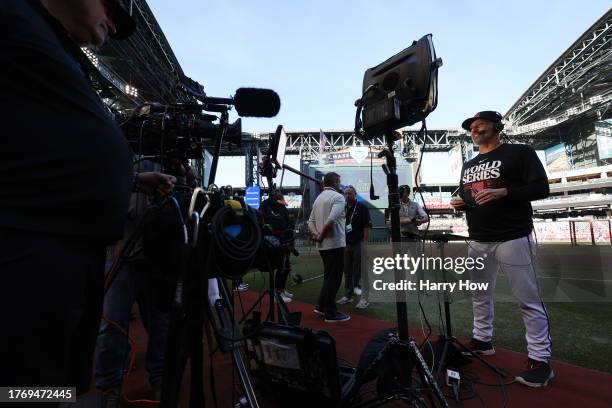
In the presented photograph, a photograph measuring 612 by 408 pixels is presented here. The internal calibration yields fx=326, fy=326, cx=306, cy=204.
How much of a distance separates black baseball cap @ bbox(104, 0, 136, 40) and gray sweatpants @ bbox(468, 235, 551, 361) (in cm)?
274

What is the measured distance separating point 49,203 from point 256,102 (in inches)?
36.2

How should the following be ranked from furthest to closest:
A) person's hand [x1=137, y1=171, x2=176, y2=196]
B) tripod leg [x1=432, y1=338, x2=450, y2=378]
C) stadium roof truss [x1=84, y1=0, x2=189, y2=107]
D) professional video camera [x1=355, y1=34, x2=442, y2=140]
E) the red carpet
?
1. stadium roof truss [x1=84, y1=0, x2=189, y2=107]
2. tripod leg [x1=432, y1=338, x2=450, y2=378]
3. the red carpet
4. professional video camera [x1=355, y1=34, x2=442, y2=140]
5. person's hand [x1=137, y1=171, x2=176, y2=196]

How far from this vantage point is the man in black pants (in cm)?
399

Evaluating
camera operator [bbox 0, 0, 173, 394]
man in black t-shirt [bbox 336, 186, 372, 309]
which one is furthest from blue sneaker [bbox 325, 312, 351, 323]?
camera operator [bbox 0, 0, 173, 394]

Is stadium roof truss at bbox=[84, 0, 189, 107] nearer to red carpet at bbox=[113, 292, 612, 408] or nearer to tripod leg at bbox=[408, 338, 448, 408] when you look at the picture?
red carpet at bbox=[113, 292, 612, 408]

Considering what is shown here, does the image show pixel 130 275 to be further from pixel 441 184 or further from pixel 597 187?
pixel 441 184

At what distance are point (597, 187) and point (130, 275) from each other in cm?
4690

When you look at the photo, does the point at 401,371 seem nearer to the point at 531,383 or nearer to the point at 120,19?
the point at 531,383

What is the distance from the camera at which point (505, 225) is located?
251cm

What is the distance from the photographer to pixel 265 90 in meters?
1.45

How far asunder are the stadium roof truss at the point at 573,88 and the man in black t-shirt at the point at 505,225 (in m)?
41.0

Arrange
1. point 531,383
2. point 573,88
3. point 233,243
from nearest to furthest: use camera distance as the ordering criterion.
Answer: point 233,243 < point 531,383 < point 573,88

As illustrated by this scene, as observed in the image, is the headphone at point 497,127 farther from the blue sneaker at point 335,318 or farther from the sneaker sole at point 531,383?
the blue sneaker at point 335,318

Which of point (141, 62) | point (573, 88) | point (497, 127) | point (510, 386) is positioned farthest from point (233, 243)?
point (573, 88)
